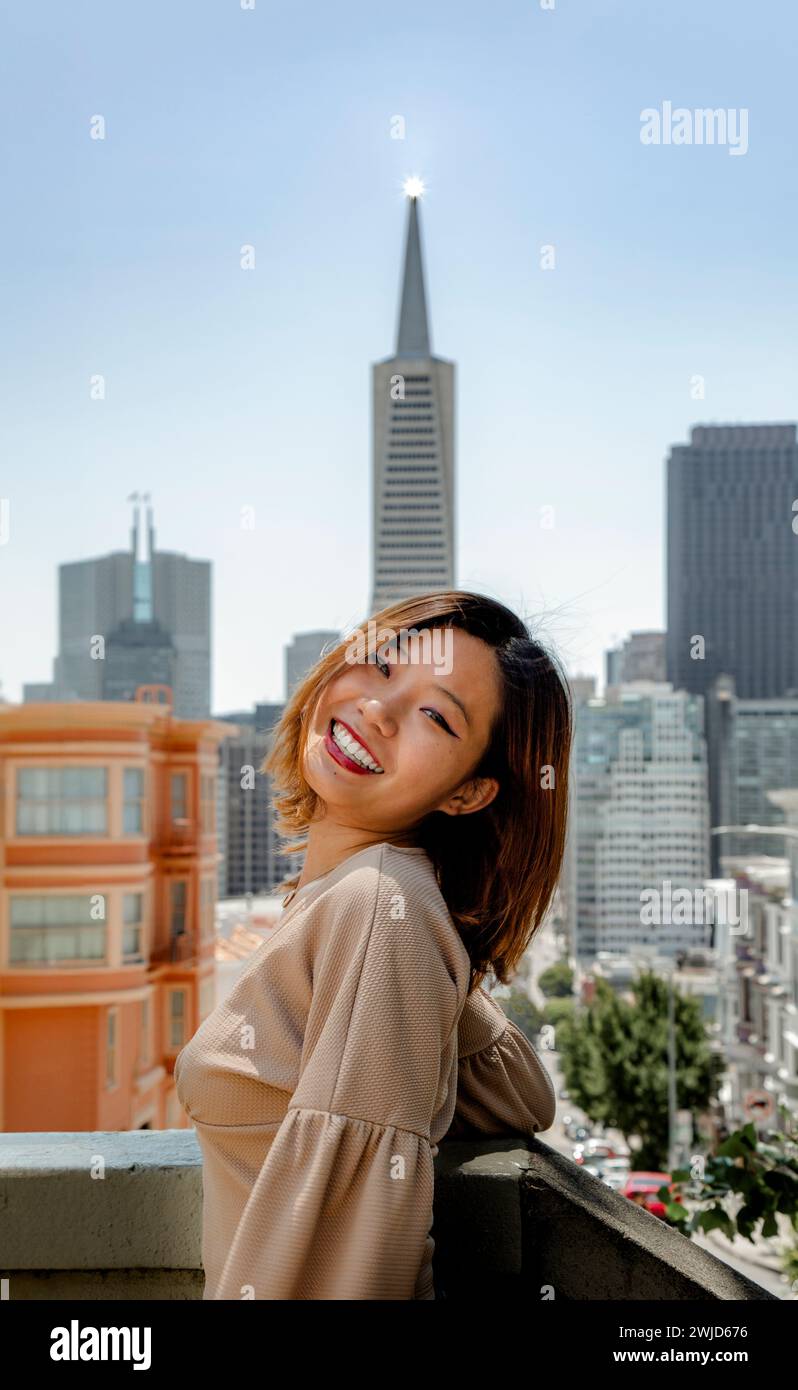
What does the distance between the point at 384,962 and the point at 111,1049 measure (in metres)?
9.69

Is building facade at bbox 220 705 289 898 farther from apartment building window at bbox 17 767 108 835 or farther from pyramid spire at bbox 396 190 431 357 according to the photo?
pyramid spire at bbox 396 190 431 357

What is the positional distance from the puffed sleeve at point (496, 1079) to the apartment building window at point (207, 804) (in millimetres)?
10203

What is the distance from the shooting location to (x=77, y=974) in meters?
9.92

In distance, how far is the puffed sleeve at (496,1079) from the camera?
1.00 metres

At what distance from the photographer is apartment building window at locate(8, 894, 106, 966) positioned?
9781mm

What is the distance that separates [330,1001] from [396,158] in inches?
814

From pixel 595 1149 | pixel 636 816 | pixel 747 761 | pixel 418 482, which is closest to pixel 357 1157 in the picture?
pixel 595 1149

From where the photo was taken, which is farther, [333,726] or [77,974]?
[77,974]

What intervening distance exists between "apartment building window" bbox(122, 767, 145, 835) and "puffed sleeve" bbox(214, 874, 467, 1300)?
931 cm

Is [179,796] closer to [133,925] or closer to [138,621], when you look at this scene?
[133,925]

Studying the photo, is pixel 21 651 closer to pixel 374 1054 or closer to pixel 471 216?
pixel 471 216

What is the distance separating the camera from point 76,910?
33.0 ft
